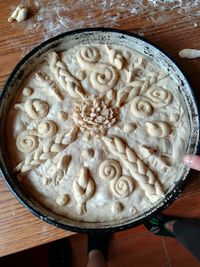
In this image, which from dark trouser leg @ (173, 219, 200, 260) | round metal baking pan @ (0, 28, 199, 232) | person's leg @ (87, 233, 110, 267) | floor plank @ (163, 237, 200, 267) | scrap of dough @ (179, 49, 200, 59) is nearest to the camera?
round metal baking pan @ (0, 28, 199, 232)

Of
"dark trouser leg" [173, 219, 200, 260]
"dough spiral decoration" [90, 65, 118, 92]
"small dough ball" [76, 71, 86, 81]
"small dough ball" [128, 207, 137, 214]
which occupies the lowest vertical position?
"dark trouser leg" [173, 219, 200, 260]

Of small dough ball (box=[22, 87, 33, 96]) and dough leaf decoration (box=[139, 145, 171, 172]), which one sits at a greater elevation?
small dough ball (box=[22, 87, 33, 96])

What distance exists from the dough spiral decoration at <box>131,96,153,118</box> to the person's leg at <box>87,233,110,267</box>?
47cm

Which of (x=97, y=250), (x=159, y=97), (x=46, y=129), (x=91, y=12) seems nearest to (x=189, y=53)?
(x=159, y=97)

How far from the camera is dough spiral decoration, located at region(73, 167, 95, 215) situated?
2.70 feet

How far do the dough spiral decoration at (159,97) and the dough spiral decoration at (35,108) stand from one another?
22cm

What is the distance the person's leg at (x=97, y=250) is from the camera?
1177 millimetres

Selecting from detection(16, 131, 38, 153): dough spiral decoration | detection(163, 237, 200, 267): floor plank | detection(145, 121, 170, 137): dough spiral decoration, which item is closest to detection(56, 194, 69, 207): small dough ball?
detection(16, 131, 38, 153): dough spiral decoration

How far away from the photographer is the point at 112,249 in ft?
4.22

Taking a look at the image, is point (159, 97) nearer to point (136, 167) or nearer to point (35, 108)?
point (136, 167)

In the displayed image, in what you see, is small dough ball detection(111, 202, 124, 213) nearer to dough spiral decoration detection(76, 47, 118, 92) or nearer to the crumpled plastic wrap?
dough spiral decoration detection(76, 47, 118, 92)

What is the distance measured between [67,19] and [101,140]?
11.6 inches

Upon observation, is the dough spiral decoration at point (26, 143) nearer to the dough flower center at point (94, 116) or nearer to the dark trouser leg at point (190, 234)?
the dough flower center at point (94, 116)

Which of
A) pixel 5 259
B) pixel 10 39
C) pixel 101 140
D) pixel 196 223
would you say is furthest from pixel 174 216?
pixel 10 39
